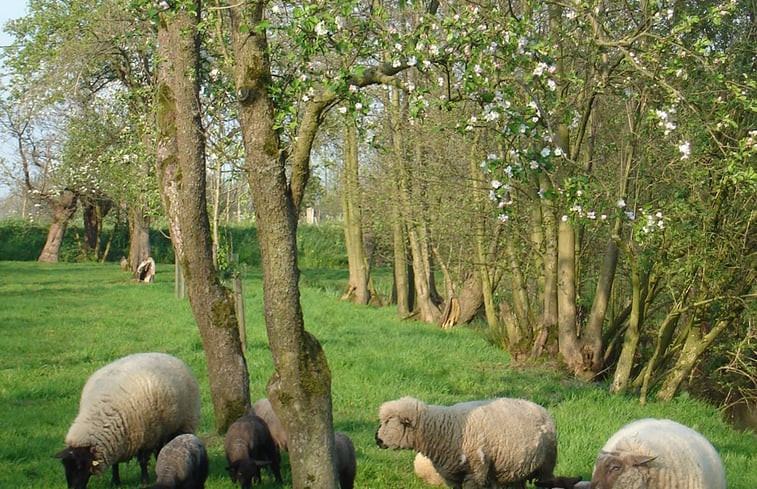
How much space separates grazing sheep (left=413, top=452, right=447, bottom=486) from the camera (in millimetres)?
8855

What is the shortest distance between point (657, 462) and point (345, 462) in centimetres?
271

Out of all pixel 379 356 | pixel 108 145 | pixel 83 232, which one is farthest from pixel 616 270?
pixel 83 232

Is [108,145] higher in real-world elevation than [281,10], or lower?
higher

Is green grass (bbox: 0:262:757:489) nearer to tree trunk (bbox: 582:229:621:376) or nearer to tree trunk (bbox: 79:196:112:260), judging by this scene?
tree trunk (bbox: 582:229:621:376)

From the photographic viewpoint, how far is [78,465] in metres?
8.52

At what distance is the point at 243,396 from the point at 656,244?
23.3 feet

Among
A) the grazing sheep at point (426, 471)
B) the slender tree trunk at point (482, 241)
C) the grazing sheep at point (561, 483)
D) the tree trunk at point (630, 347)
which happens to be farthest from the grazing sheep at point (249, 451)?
the slender tree trunk at point (482, 241)

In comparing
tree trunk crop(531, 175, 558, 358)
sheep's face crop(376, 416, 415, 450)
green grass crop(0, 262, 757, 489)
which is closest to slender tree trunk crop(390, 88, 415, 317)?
green grass crop(0, 262, 757, 489)

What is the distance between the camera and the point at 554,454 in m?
8.84

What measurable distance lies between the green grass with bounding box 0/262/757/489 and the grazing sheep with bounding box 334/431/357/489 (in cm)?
32

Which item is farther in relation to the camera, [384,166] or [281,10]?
[384,166]

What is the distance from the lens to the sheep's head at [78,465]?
8.47 meters

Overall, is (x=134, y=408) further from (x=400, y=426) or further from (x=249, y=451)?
(x=400, y=426)

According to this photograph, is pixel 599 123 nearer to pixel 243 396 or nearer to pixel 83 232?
pixel 243 396
